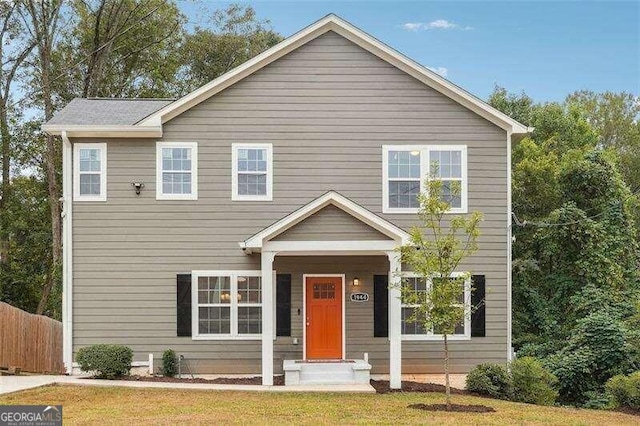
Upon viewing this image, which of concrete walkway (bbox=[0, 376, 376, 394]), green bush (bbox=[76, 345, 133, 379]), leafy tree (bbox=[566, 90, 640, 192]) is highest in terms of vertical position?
leafy tree (bbox=[566, 90, 640, 192])

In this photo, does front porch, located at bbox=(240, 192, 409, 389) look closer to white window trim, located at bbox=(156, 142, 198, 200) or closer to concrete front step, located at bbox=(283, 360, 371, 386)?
concrete front step, located at bbox=(283, 360, 371, 386)

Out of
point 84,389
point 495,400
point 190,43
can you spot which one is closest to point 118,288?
point 84,389

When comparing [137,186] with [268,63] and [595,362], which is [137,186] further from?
[595,362]

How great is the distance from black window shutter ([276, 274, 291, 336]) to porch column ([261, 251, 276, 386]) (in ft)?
5.19

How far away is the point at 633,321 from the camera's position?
16.8 meters

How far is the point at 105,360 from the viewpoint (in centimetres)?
1459

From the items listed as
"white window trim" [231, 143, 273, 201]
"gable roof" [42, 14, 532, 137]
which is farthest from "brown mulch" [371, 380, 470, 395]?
"gable roof" [42, 14, 532, 137]

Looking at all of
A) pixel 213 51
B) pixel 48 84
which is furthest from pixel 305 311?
pixel 213 51

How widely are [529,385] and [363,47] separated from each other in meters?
8.27

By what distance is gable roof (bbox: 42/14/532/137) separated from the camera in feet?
51.2

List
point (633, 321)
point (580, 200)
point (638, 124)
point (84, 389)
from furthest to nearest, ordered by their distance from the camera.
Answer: point (638, 124) → point (580, 200) → point (633, 321) → point (84, 389)

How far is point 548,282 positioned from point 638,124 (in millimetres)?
21808

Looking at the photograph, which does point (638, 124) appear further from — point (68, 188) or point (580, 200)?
point (68, 188)

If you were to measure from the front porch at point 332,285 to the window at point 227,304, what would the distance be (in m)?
0.50
